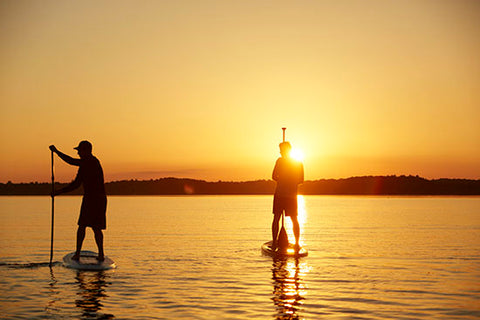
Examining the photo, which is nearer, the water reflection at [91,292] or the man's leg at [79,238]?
the water reflection at [91,292]

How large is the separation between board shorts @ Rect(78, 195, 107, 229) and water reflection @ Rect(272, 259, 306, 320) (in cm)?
403

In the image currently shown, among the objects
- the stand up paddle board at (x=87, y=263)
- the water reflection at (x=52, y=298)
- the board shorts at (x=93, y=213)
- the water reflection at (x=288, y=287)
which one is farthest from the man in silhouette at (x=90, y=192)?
the water reflection at (x=288, y=287)

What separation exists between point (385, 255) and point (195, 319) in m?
9.93

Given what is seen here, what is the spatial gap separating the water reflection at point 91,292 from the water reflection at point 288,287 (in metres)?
2.55

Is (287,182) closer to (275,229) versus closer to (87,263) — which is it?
(275,229)

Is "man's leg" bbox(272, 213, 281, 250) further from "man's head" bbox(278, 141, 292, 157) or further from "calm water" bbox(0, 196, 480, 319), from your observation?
"man's head" bbox(278, 141, 292, 157)

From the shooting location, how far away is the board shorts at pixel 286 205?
1622 centimetres

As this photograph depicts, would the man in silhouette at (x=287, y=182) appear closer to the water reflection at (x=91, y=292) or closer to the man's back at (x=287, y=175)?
the man's back at (x=287, y=175)

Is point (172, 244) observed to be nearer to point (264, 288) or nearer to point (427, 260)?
point (427, 260)

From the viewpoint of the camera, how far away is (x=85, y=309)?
9.25 metres

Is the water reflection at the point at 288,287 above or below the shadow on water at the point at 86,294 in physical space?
below

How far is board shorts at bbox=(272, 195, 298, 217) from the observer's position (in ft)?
53.2

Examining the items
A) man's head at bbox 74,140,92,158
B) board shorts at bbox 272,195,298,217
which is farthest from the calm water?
man's head at bbox 74,140,92,158

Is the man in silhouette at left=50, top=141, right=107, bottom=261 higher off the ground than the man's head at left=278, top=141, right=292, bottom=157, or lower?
lower
